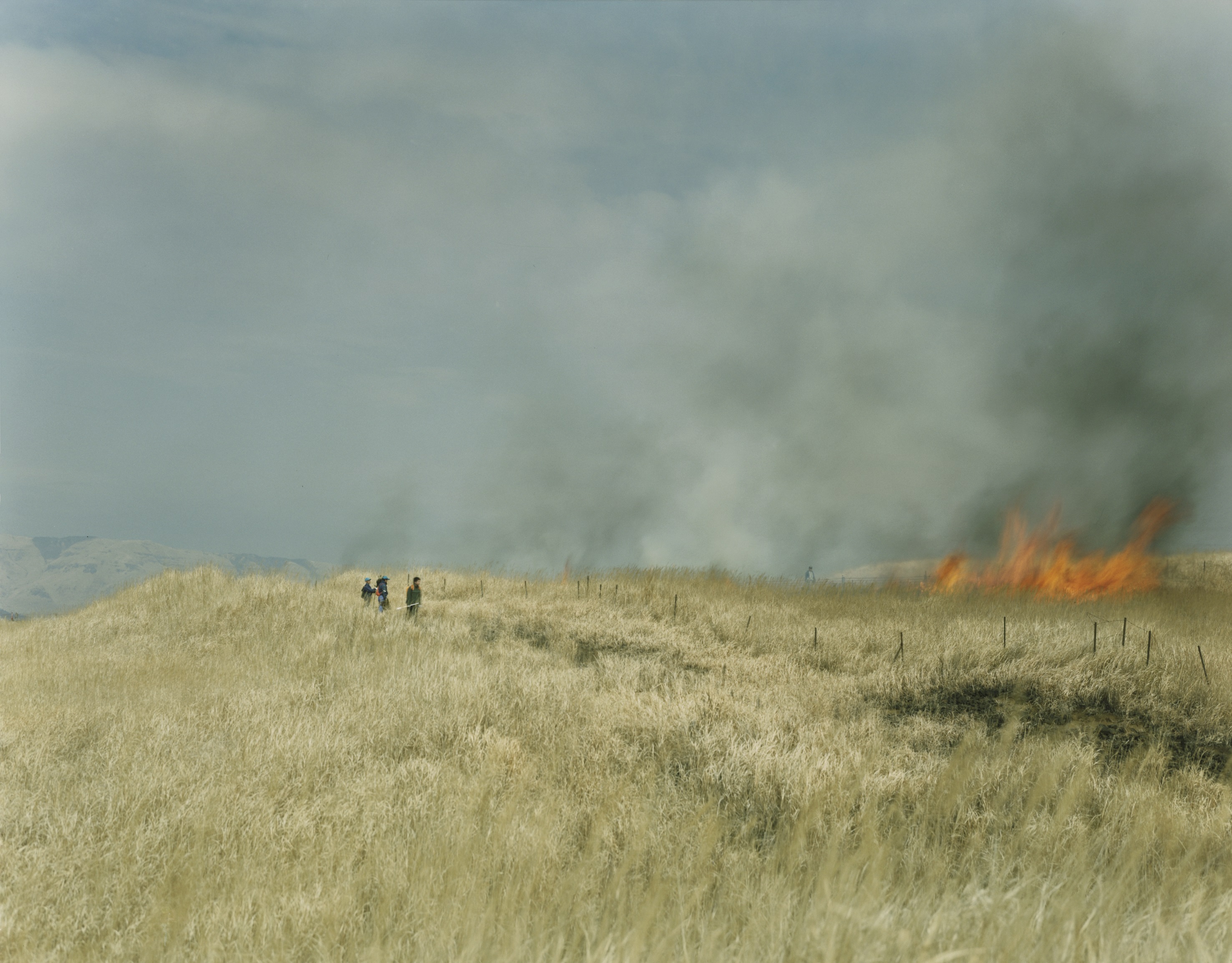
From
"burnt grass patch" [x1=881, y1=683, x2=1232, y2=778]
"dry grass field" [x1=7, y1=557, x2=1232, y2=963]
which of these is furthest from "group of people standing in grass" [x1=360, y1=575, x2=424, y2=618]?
"burnt grass patch" [x1=881, y1=683, x2=1232, y2=778]

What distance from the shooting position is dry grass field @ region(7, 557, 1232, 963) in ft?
9.95

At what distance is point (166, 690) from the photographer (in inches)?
324

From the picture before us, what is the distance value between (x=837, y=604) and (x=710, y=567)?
414 cm

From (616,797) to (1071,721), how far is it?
21.0ft

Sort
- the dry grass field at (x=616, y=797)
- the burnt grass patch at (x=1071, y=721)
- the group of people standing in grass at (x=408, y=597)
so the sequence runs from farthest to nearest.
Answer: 1. the group of people standing in grass at (x=408, y=597)
2. the burnt grass patch at (x=1071, y=721)
3. the dry grass field at (x=616, y=797)

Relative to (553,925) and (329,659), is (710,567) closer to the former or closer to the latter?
(329,659)

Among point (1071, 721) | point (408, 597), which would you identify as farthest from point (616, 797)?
point (408, 597)

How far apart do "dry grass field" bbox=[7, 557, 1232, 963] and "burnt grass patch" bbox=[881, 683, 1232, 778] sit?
0.05m

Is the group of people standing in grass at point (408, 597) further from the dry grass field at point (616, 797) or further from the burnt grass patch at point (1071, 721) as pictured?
the burnt grass patch at point (1071, 721)

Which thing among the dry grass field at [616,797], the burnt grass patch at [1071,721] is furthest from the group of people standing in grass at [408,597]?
the burnt grass patch at [1071,721]

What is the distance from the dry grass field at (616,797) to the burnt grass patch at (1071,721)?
2.0 inches

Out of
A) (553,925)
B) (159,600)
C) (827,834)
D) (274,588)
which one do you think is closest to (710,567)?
(274,588)

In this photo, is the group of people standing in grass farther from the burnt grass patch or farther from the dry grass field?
the burnt grass patch

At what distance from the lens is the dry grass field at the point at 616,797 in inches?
119
